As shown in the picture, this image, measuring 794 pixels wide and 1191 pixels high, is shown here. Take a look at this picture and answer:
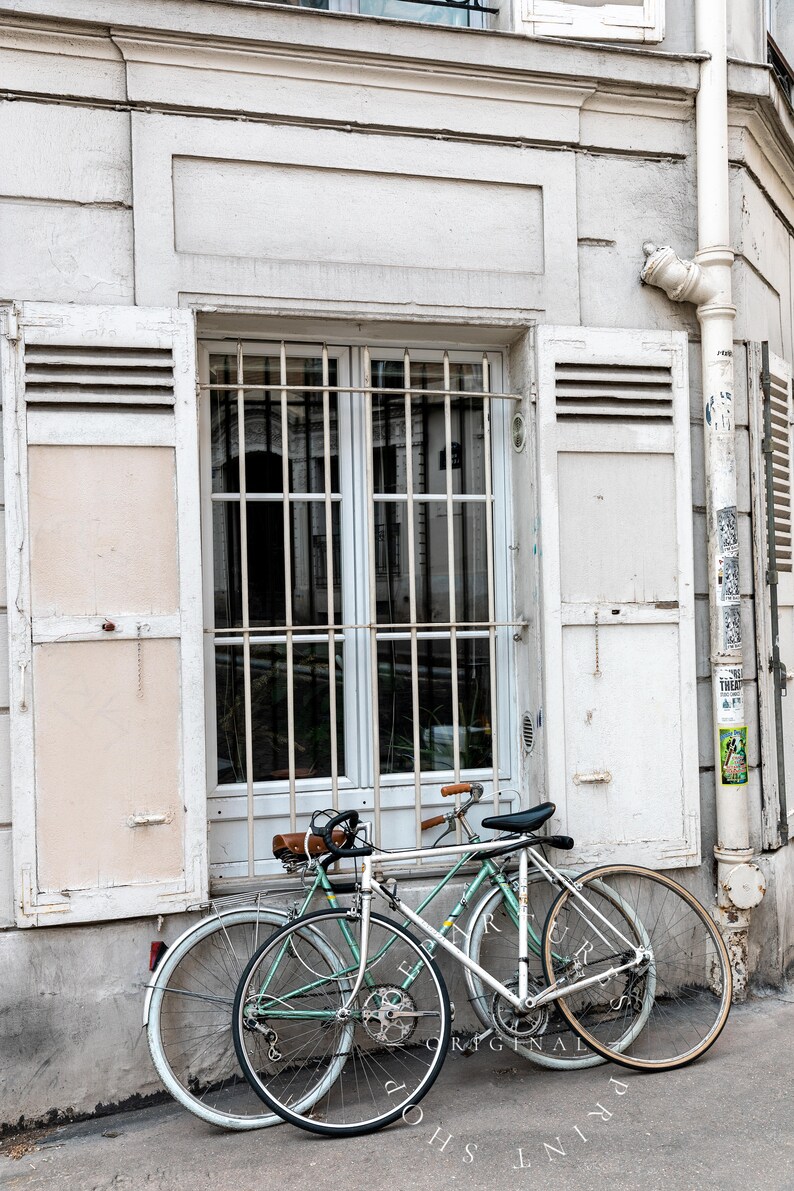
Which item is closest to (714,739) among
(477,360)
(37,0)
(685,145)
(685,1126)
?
(685,1126)

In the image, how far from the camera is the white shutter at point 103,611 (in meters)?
3.78

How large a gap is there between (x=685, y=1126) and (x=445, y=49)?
4149 mm

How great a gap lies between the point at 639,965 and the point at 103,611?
2.49 m

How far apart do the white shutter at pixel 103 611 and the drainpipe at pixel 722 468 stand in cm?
226

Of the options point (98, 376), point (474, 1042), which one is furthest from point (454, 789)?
point (98, 376)

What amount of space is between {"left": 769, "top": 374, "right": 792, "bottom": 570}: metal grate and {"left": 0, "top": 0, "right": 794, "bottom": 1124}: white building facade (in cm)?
5

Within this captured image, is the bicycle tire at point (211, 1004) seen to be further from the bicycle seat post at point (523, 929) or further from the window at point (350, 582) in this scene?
the bicycle seat post at point (523, 929)

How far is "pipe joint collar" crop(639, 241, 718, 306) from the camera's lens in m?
4.46

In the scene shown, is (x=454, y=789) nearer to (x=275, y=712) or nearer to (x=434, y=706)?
(x=434, y=706)

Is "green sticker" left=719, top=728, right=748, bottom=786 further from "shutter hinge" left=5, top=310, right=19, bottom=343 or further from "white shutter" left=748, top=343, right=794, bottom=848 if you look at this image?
"shutter hinge" left=5, top=310, right=19, bottom=343

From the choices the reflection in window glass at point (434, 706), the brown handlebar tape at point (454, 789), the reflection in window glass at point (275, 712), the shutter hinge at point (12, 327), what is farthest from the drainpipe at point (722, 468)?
the shutter hinge at point (12, 327)

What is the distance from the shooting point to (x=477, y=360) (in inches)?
180

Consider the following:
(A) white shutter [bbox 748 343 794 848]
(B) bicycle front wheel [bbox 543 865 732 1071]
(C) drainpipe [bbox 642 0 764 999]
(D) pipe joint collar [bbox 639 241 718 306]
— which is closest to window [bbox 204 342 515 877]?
(B) bicycle front wheel [bbox 543 865 732 1071]

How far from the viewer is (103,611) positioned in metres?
3.87
